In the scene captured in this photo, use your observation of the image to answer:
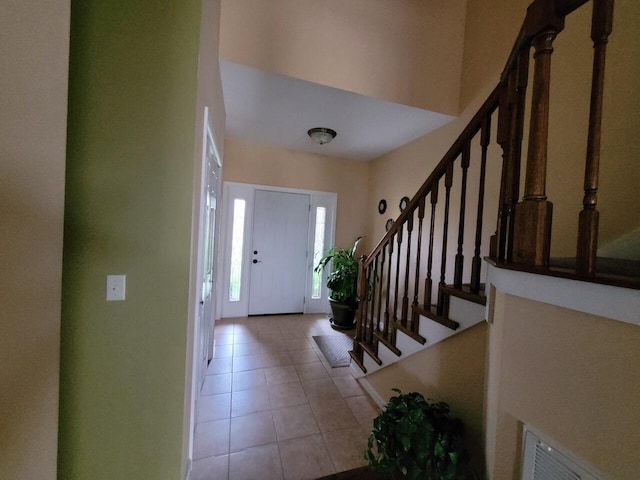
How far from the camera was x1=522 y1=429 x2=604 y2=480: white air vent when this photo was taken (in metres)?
0.61

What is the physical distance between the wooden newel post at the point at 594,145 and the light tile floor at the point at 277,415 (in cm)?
163

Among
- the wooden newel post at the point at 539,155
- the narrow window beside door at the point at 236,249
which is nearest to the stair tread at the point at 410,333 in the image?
the wooden newel post at the point at 539,155

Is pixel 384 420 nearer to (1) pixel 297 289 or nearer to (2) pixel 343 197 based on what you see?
(1) pixel 297 289

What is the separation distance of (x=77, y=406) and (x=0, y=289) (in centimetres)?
87

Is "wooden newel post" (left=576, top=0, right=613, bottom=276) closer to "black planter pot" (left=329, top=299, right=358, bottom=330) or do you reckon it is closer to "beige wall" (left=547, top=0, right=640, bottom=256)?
"beige wall" (left=547, top=0, right=640, bottom=256)

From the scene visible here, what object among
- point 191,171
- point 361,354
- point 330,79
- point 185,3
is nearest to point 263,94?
point 330,79

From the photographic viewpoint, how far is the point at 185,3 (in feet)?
3.90

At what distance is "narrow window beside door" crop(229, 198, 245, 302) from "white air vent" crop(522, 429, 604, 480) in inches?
134

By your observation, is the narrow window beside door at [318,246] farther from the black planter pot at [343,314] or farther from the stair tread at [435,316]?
the stair tread at [435,316]

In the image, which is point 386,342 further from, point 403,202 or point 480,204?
point 403,202

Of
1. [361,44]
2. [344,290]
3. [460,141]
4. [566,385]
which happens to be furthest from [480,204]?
[344,290]

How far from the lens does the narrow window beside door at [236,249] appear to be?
11.7 feet

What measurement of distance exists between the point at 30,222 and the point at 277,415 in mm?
1833

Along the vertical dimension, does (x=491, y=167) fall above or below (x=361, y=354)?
above
